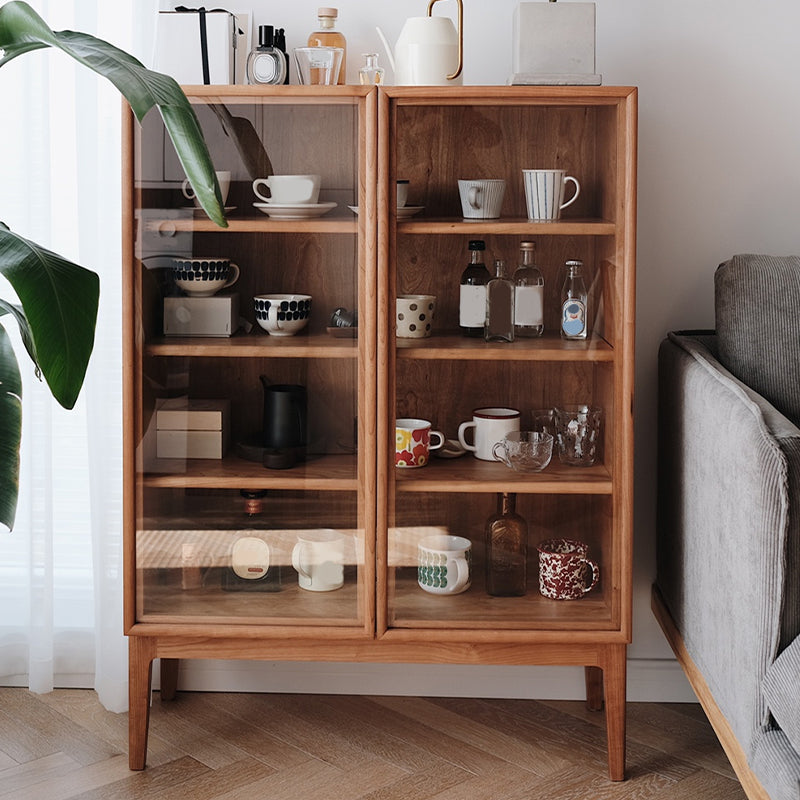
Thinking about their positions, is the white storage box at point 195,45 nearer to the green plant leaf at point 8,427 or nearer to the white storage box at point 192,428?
the white storage box at point 192,428

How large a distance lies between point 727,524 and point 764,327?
0.48 meters

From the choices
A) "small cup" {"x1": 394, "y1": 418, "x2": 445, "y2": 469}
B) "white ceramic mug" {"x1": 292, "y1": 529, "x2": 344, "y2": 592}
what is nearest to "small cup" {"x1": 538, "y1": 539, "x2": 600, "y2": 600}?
"small cup" {"x1": 394, "y1": 418, "x2": 445, "y2": 469}

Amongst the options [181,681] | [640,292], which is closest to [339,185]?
[640,292]

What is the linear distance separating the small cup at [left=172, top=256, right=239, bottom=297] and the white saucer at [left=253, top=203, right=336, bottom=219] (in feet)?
0.43

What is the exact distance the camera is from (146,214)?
2.01 m

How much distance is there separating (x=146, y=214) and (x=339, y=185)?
15.5 inches

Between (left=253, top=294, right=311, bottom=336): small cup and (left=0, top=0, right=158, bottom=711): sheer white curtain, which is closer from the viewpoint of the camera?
(left=253, top=294, right=311, bottom=336): small cup

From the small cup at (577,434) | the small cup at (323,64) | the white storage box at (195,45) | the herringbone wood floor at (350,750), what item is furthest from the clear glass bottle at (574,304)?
the herringbone wood floor at (350,750)

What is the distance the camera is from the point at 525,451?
2.11 meters

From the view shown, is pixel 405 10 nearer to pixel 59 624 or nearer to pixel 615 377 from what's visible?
pixel 615 377

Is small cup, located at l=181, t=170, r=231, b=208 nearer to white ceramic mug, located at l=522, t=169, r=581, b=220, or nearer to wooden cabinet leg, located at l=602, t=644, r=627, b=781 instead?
white ceramic mug, located at l=522, t=169, r=581, b=220

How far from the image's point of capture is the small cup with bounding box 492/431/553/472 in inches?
82.7

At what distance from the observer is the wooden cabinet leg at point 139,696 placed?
208 centimetres

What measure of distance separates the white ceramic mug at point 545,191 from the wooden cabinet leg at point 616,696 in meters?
0.90
